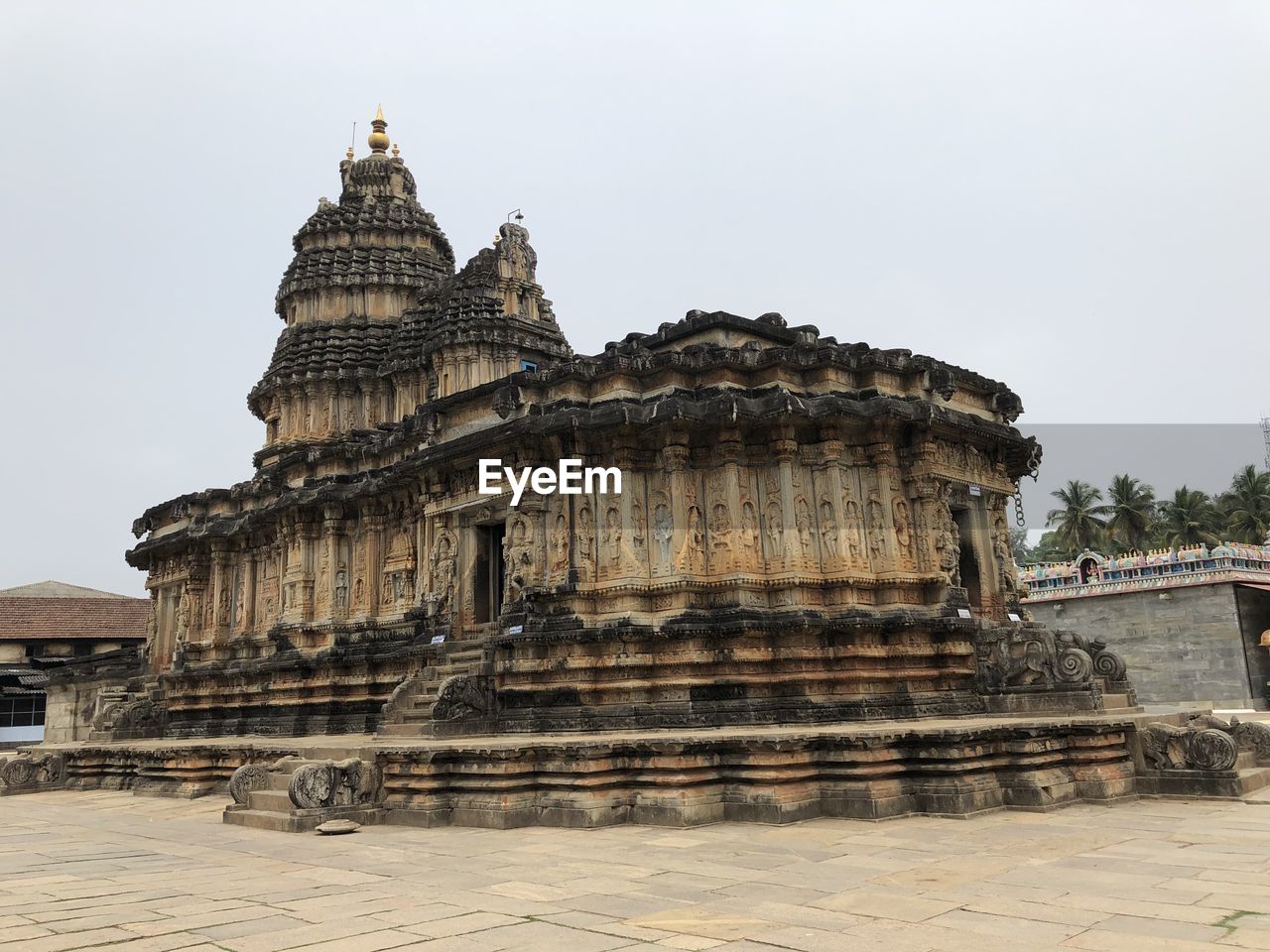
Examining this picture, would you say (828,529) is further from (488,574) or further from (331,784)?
(331,784)

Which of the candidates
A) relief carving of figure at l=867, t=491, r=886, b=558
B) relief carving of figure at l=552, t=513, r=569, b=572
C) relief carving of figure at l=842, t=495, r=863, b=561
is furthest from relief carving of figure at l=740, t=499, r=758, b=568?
relief carving of figure at l=552, t=513, r=569, b=572

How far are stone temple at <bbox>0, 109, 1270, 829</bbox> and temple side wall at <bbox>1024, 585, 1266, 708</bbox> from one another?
16251mm

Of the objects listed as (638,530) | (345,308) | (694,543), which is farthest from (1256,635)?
(345,308)

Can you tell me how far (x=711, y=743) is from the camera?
39.6 ft

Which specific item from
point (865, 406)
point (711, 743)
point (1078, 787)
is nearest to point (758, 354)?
point (865, 406)

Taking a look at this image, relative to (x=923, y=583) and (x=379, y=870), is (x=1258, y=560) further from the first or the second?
(x=379, y=870)

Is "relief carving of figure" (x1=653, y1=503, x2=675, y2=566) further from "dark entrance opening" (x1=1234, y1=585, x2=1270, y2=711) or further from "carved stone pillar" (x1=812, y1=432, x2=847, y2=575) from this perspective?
"dark entrance opening" (x1=1234, y1=585, x2=1270, y2=711)

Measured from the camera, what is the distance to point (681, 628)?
48.3 feet

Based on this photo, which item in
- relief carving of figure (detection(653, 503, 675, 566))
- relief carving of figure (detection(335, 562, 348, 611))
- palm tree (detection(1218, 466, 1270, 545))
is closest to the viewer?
relief carving of figure (detection(653, 503, 675, 566))

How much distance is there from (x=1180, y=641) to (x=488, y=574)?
24.8 meters

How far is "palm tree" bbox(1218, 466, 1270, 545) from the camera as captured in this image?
5475 cm

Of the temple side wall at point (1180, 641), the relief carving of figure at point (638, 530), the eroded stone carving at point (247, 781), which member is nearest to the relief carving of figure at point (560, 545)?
the relief carving of figure at point (638, 530)

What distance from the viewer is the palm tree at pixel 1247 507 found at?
5475cm

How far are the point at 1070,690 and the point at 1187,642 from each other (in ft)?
68.3
